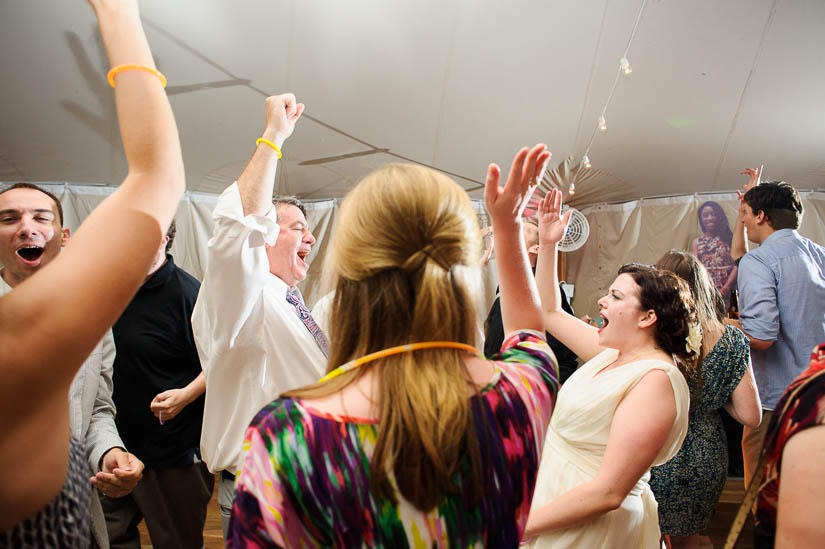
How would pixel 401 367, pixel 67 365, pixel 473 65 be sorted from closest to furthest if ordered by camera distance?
pixel 67 365 → pixel 401 367 → pixel 473 65

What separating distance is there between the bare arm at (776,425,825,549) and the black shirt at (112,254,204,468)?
6.45 ft

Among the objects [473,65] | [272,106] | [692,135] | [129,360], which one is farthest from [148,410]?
[692,135]

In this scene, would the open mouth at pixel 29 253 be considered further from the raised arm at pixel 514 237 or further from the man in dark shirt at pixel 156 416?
the raised arm at pixel 514 237

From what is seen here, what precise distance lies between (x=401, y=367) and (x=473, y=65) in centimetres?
357

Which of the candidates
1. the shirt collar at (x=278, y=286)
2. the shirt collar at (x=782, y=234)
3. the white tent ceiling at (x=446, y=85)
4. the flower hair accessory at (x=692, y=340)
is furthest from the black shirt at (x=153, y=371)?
the shirt collar at (x=782, y=234)

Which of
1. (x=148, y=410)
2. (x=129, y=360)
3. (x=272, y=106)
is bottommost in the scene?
(x=148, y=410)

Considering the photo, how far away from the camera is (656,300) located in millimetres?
1716

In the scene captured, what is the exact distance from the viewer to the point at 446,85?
3.97 metres

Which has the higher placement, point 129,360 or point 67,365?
point 67,365

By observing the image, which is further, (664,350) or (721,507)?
(721,507)

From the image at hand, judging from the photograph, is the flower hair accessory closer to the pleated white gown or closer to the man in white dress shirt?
the pleated white gown

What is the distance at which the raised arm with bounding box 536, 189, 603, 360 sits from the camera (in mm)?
1408

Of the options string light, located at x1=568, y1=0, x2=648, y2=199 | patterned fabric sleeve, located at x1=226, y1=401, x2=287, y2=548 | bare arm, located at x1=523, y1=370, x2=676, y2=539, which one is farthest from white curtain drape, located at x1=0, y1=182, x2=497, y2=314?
patterned fabric sleeve, located at x1=226, y1=401, x2=287, y2=548

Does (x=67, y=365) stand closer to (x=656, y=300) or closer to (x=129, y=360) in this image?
(x=656, y=300)
